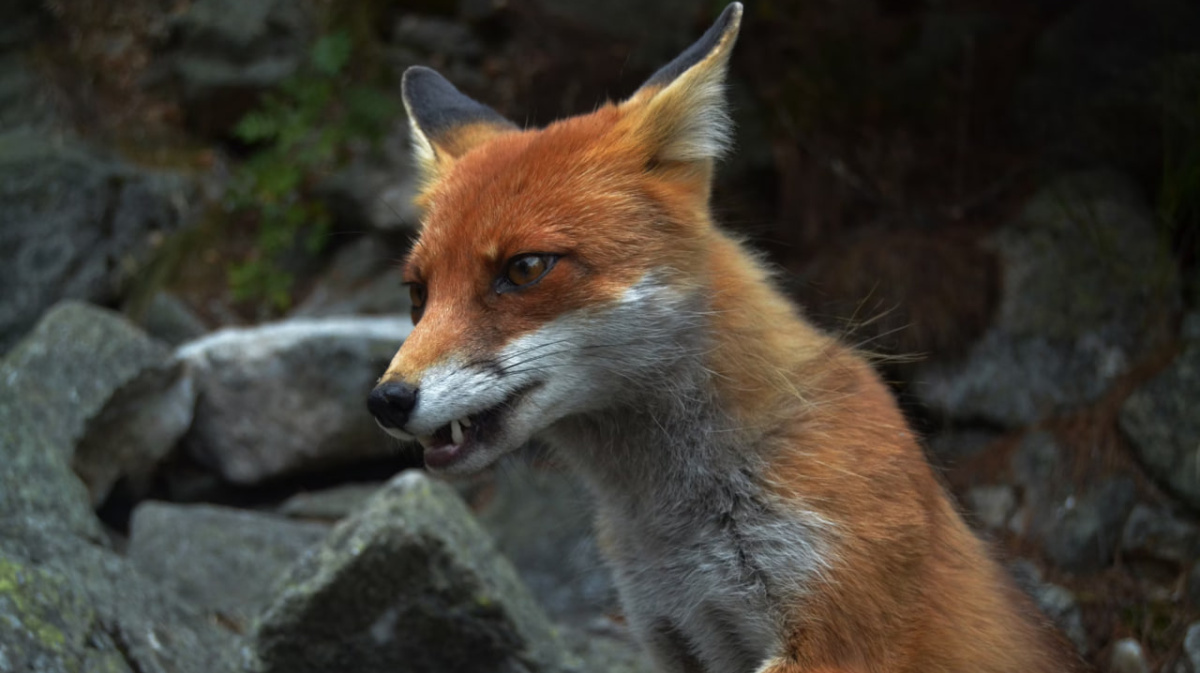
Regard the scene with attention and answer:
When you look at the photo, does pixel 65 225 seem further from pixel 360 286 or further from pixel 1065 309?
pixel 1065 309

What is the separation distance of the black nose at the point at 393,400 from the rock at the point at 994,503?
4.04 m

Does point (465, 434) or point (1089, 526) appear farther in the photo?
point (1089, 526)

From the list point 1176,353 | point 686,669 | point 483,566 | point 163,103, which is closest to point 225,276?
point 163,103

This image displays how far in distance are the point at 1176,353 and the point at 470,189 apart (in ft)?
13.9

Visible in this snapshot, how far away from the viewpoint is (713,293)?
3.32 metres

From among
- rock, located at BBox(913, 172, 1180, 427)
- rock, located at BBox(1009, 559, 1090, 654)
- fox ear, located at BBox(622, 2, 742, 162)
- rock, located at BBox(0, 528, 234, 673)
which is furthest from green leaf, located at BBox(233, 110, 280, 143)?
rock, located at BBox(1009, 559, 1090, 654)

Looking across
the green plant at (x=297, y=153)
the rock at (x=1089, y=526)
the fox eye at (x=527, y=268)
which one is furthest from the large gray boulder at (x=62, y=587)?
the rock at (x=1089, y=526)

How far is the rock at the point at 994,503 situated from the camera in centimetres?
590

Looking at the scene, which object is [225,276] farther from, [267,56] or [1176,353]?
[1176,353]

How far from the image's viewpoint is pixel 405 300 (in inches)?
309

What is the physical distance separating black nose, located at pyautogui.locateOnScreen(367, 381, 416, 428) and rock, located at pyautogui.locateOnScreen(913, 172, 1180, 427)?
4228 mm

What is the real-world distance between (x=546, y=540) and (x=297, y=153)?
3.95 metres

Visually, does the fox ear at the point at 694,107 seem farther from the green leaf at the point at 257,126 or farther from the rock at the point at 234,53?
the rock at the point at 234,53

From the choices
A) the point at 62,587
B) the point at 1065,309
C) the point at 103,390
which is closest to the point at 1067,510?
the point at 1065,309
